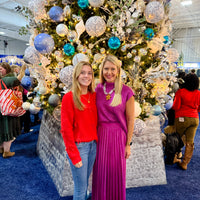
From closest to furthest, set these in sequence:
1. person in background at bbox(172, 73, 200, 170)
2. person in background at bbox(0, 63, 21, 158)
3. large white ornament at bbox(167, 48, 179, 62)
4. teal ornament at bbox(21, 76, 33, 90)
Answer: large white ornament at bbox(167, 48, 179, 62) < teal ornament at bbox(21, 76, 33, 90) < person in background at bbox(172, 73, 200, 170) < person in background at bbox(0, 63, 21, 158)

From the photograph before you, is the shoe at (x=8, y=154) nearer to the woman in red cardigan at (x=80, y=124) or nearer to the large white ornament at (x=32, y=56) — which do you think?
the large white ornament at (x=32, y=56)

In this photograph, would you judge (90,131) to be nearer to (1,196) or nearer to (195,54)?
(1,196)

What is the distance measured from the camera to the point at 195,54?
13320 millimetres

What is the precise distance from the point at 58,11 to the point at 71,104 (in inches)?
51.1

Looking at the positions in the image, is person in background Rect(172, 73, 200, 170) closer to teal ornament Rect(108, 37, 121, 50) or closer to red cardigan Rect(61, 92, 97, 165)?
teal ornament Rect(108, 37, 121, 50)

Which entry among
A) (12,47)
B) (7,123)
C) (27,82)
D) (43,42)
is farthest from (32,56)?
(12,47)

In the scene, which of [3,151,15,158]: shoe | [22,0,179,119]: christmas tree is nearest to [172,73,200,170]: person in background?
[22,0,179,119]: christmas tree

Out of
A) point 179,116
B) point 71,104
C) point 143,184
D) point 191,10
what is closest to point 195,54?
point 191,10

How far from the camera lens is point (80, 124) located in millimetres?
1409

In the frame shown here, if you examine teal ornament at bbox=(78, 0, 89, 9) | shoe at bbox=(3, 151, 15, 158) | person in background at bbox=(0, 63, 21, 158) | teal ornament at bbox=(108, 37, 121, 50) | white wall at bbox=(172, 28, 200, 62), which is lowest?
shoe at bbox=(3, 151, 15, 158)

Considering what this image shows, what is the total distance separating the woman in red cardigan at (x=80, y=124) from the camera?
136cm

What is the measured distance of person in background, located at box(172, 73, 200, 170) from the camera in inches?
102

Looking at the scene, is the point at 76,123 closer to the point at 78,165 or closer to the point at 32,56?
the point at 78,165

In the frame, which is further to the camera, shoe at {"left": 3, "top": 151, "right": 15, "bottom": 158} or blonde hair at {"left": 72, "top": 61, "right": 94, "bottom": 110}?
shoe at {"left": 3, "top": 151, "right": 15, "bottom": 158}
